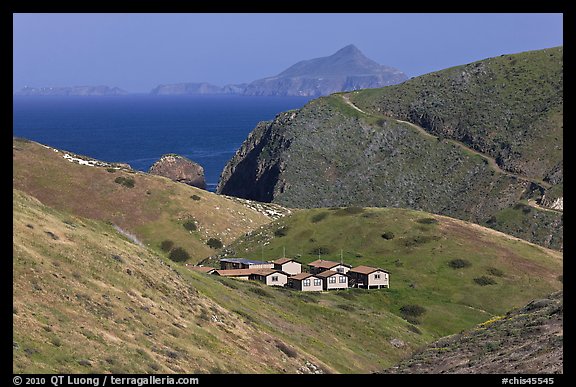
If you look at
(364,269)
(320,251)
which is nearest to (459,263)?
(364,269)

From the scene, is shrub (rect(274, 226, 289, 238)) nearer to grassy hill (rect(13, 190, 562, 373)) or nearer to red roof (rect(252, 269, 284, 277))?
grassy hill (rect(13, 190, 562, 373))

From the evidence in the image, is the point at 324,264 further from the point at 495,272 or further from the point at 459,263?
the point at 495,272

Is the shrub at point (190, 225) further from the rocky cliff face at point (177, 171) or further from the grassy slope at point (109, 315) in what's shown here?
the rocky cliff face at point (177, 171)

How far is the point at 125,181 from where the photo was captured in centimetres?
13262

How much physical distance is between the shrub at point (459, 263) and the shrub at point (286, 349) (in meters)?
49.6

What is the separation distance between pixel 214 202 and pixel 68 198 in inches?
1016

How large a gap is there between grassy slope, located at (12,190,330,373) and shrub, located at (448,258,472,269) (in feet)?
155

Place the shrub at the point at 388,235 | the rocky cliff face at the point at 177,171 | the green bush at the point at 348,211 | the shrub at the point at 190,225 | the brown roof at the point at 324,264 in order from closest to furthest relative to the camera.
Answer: the brown roof at the point at 324,264, the shrub at the point at 388,235, the green bush at the point at 348,211, the shrub at the point at 190,225, the rocky cliff face at the point at 177,171

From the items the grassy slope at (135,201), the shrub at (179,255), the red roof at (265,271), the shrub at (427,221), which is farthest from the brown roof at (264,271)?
the shrub at (427,221)

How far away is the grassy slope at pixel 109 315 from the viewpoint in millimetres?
38312

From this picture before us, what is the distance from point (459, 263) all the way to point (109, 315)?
209ft
